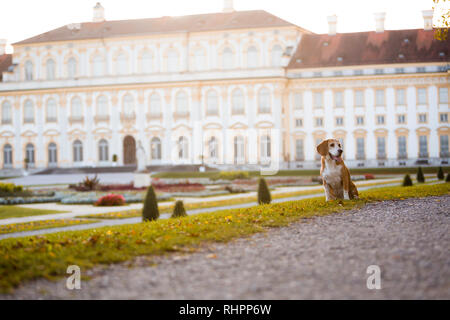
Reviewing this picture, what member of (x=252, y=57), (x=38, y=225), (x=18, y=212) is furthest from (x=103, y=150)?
(x=38, y=225)

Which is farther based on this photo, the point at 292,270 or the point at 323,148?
the point at 323,148

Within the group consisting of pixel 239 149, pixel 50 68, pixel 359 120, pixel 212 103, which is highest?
pixel 50 68

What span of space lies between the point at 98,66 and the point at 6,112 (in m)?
9.47

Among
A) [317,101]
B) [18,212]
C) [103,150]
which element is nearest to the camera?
[18,212]

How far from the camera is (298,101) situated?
5381 centimetres

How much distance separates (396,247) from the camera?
6539 mm

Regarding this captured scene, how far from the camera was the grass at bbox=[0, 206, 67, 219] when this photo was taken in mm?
18484

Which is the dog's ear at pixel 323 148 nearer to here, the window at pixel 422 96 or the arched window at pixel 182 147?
the window at pixel 422 96

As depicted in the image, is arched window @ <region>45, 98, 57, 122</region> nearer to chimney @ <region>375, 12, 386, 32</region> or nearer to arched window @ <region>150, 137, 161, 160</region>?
arched window @ <region>150, 137, 161, 160</region>

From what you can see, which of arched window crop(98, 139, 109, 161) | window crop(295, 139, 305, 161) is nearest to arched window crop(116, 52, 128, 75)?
arched window crop(98, 139, 109, 161)

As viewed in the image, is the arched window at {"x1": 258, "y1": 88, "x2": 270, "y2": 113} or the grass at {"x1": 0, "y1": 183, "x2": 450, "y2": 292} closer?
the grass at {"x1": 0, "y1": 183, "x2": 450, "y2": 292}

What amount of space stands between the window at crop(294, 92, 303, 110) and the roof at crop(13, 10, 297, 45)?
6.17 metres

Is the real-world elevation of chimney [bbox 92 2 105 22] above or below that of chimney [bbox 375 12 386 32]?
above

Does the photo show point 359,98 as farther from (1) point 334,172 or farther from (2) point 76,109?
(1) point 334,172
